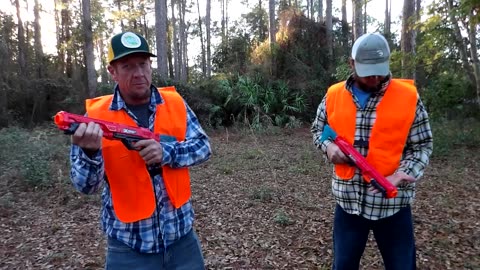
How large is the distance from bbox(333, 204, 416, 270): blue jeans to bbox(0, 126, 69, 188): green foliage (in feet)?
19.7

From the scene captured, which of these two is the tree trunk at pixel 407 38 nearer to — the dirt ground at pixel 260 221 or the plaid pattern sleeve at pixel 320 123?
the dirt ground at pixel 260 221

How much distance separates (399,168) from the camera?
2.19m

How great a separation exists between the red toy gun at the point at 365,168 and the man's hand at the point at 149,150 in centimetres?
106

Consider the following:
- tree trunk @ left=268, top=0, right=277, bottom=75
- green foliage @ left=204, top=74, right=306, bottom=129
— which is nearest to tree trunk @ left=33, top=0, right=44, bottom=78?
green foliage @ left=204, top=74, right=306, bottom=129

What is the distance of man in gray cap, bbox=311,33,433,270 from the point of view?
7.18ft

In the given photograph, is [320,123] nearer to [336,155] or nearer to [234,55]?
[336,155]

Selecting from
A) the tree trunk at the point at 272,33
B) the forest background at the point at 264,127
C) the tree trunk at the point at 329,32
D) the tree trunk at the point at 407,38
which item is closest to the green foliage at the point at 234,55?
the forest background at the point at 264,127

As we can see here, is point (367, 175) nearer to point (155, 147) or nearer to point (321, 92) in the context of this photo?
point (155, 147)

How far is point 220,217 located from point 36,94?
14093 millimetres

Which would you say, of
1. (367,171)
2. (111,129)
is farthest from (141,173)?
(367,171)

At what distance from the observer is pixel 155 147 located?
5.82 ft

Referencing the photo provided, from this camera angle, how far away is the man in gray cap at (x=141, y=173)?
1853 millimetres

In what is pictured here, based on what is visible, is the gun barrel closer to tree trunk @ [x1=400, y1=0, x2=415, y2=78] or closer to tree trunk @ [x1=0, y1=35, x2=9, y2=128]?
tree trunk @ [x1=400, y1=0, x2=415, y2=78]

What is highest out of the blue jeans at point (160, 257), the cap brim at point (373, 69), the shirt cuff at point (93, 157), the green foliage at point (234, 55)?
the green foliage at point (234, 55)
